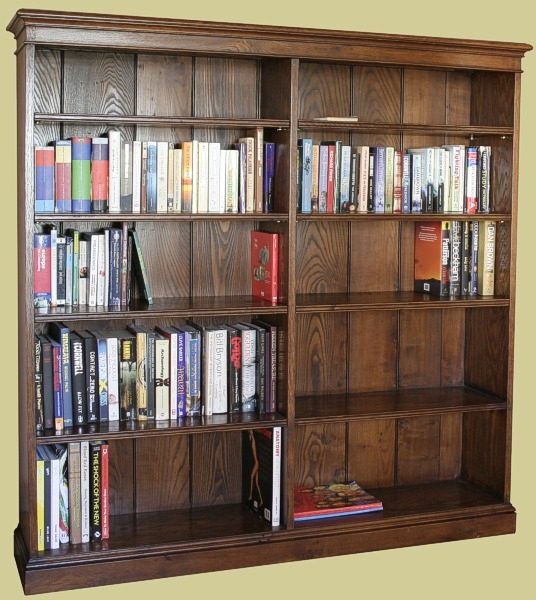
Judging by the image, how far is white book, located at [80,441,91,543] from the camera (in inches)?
177

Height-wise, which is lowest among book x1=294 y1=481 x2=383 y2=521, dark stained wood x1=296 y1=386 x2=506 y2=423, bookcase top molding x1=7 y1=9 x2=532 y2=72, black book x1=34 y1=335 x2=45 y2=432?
book x1=294 y1=481 x2=383 y2=521

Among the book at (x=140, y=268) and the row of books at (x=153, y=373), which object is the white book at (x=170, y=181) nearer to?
the book at (x=140, y=268)

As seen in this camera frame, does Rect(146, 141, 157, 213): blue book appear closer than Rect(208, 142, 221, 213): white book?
Yes

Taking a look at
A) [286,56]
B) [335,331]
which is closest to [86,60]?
[286,56]

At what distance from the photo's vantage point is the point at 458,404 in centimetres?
509

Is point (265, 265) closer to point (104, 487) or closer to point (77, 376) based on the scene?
point (77, 376)

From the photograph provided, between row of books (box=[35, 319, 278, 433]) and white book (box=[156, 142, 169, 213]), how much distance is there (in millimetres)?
550

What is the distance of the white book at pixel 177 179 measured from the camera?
15.1 feet

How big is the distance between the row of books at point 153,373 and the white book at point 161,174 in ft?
1.81

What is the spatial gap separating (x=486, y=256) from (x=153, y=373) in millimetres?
1676

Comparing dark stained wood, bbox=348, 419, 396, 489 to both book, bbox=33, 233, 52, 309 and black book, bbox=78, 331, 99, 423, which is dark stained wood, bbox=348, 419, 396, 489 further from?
book, bbox=33, 233, 52, 309

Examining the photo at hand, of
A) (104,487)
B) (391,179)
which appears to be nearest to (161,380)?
(104,487)

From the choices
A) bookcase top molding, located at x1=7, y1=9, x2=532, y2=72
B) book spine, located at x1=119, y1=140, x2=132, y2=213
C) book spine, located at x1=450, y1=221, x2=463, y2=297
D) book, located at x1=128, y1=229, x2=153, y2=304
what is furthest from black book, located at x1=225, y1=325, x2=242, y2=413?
bookcase top molding, located at x1=7, y1=9, x2=532, y2=72

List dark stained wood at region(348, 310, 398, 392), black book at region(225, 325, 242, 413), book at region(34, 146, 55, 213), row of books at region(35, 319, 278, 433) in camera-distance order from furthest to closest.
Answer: dark stained wood at region(348, 310, 398, 392)
black book at region(225, 325, 242, 413)
row of books at region(35, 319, 278, 433)
book at region(34, 146, 55, 213)
